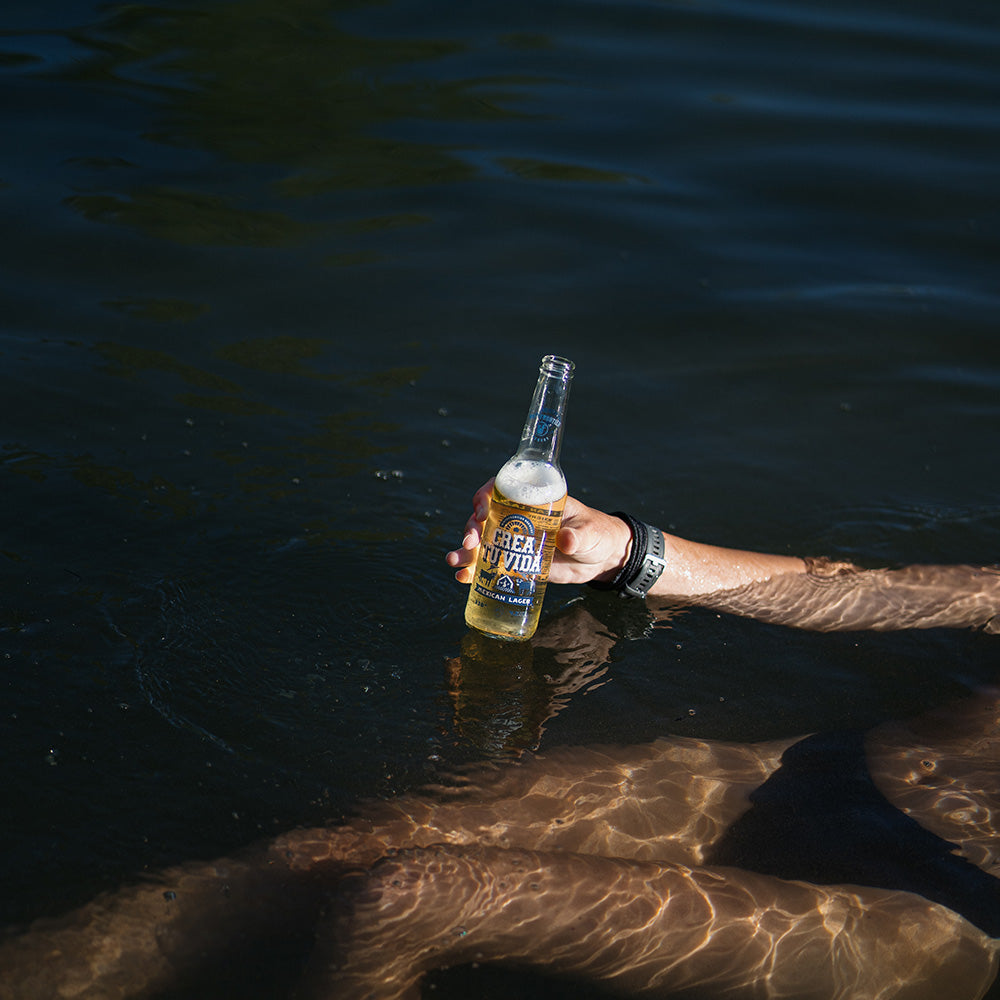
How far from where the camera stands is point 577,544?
288 cm

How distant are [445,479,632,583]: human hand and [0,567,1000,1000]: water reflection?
0.52 meters

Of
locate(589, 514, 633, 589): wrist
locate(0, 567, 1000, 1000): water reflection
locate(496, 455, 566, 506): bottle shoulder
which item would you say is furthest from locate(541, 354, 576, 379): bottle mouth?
locate(0, 567, 1000, 1000): water reflection

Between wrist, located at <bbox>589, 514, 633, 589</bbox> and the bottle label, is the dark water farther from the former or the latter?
the bottle label

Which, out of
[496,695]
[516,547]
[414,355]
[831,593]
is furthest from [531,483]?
[414,355]

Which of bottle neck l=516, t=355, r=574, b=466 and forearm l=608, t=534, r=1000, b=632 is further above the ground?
bottle neck l=516, t=355, r=574, b=466

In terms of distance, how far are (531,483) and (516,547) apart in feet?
0.51

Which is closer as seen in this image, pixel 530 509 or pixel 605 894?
pixel 605 894

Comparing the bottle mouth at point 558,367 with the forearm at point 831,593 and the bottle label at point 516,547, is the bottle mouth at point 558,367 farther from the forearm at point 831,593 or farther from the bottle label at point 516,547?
the forearm at point 831,593

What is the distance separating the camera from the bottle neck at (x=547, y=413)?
2.68 metres

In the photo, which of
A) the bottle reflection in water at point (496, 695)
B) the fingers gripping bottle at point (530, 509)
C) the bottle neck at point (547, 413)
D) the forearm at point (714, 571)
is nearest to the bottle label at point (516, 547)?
the fingers gripping bottle at point (530, 509)

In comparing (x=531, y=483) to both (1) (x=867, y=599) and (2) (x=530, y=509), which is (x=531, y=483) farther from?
(1) (x=867, y=599)

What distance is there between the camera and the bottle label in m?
2.66

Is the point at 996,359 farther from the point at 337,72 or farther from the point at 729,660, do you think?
the point at 337,72

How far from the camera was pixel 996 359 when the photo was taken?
16.8 ft
